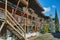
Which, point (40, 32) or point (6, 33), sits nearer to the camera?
point (6, 33)

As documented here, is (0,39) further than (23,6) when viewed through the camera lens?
No

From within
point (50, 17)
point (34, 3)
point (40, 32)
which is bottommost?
point (40, 32)

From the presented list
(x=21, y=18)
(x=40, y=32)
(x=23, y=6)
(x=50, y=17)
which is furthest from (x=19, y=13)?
(x=50, y=17)

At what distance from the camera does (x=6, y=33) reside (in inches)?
622

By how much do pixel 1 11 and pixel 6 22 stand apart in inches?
65.8

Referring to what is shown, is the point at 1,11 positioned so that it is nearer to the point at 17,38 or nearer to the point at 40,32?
the point at 17,38

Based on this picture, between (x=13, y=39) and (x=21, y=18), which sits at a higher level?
(x=21, y=18)

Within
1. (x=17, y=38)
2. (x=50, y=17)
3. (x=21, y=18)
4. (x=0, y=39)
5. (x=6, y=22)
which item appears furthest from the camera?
(x=50, y=17)

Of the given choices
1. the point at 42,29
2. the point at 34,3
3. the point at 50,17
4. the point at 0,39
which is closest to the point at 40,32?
the point at 42,29

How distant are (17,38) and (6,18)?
291cm

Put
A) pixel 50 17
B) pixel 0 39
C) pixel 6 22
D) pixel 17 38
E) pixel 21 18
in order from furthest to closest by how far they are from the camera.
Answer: pixel 50 17 < pixel 21 18 < pixel 17 38 < pixel 0 39 < pixel 6 22

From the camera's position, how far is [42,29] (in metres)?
31.0

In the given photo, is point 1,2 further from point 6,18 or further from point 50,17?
point 50,17

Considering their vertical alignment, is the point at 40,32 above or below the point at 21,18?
A: below
